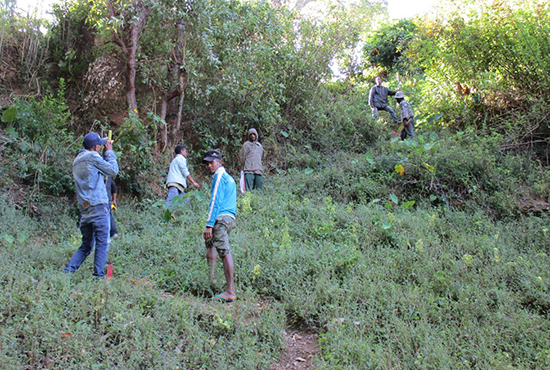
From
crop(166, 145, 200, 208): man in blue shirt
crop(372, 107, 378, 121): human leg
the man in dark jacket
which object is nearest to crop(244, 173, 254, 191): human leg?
the man in dark jacket

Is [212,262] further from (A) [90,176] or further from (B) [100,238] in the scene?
(A) [90,176]

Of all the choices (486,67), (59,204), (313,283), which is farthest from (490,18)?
(59,204)

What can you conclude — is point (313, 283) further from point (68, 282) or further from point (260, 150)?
point (260, 150)

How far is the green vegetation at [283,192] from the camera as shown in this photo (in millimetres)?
4492

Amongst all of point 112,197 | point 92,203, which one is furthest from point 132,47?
point 92,203

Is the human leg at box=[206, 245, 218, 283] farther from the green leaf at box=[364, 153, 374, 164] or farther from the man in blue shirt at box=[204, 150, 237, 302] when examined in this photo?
the green leaf at box=[364, 153, 374, 164]

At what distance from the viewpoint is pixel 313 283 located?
5836mm

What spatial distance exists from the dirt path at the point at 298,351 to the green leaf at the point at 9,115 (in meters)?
7.47

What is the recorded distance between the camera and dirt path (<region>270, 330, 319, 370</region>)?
455cm

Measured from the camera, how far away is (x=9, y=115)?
912 cm

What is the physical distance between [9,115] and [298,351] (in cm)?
781

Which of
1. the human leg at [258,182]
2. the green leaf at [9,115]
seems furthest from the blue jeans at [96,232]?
the human leg at [258,182]

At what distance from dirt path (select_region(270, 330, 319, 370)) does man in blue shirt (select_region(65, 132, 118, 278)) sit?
2399 millimetres

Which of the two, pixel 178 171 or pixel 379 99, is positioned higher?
pixel 379 99
